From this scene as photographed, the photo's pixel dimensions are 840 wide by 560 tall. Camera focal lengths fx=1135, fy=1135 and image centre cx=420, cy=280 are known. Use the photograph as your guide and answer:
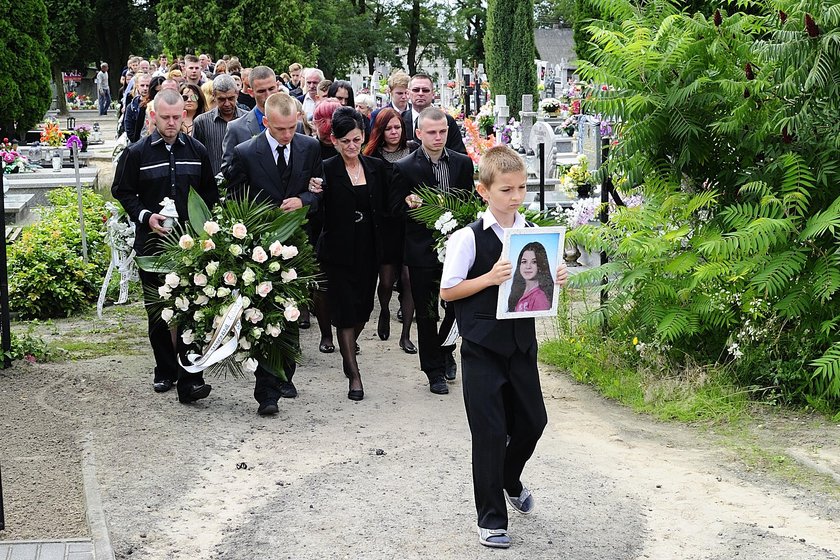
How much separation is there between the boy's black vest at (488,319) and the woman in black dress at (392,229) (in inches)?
141

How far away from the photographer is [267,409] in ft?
24.6

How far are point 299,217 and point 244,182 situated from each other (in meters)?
0.59

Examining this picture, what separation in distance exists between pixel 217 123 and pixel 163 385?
2.82 meters

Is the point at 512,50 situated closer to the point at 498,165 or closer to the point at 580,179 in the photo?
the point at 580,179

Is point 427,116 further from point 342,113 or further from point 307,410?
point 307,410

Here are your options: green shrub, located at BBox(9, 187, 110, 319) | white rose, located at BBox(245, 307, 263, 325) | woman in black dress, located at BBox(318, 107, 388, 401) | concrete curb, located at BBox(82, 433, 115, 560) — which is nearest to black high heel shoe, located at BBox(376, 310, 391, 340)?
woman in black dress, located at BBox(318, 107, 388, 401)

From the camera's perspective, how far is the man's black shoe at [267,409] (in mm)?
7504

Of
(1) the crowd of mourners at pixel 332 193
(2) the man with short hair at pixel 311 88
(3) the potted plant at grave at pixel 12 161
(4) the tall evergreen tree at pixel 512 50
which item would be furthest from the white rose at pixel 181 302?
(4) the tall evergreen tree at pixel 512 50

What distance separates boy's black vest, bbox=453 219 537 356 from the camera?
16.9ft

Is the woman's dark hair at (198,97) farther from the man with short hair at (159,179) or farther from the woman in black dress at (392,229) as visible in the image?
the man with short hair at (159,179)

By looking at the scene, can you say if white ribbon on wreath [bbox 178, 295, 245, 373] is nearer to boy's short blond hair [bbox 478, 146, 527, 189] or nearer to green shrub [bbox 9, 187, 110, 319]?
boy's short blond hair [bbox 478, 146, 527, 189]

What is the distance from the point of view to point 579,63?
8.11 meters

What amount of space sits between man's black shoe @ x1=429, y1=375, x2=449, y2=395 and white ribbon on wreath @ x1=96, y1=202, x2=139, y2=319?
307 centimetres

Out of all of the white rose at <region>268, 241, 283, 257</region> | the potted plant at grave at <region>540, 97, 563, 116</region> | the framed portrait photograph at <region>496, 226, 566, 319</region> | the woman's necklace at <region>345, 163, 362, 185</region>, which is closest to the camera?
the framed portrait photograph at <region>496, 226, 566, 319</region>
